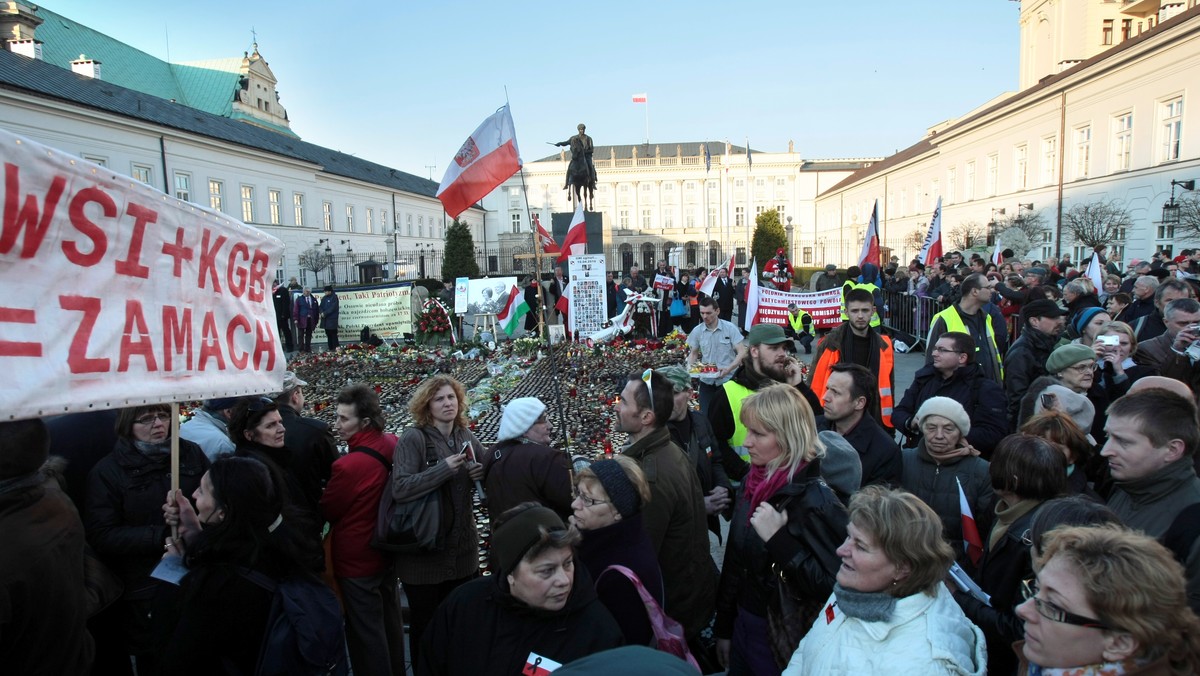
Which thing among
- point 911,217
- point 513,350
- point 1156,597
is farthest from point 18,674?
point 911,217

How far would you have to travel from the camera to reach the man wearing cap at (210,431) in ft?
12.7

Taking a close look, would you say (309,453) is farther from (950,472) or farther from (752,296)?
(752,296)

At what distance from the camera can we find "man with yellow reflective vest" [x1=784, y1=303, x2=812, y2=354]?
1034 centimetres

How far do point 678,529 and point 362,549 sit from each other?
5.33 feet

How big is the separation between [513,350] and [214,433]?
997 centimetres

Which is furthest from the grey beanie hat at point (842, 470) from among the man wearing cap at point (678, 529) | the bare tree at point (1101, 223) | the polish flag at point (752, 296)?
the bare tree at point (1101, 223)

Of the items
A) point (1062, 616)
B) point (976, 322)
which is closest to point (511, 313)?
point (976, 322)

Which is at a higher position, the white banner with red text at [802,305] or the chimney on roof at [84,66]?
the chimney on roof at [84,66]

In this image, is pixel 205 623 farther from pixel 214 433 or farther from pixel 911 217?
pixel 911 217

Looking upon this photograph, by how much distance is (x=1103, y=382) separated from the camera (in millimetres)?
4809

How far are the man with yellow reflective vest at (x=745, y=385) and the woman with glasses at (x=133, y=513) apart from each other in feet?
9.45

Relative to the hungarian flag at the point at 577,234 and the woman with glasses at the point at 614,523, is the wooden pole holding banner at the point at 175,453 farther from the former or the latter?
the hungarian flag at the point at 577,234

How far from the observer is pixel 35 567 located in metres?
2.24

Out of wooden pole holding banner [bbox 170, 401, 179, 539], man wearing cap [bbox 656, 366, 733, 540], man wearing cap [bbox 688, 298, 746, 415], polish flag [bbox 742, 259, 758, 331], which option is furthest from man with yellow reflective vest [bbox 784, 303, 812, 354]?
wooden pole holding banner [bbox 170, 401, 179, 539]
